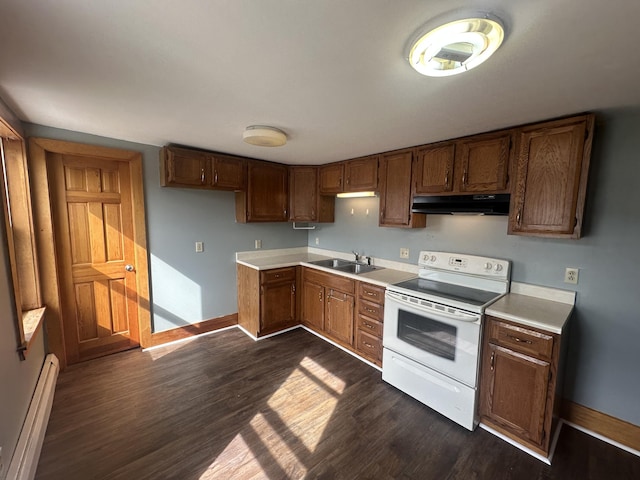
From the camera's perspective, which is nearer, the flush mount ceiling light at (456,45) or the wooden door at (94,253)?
the flush mount ceiling light at (456,45)

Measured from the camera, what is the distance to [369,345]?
2744mm

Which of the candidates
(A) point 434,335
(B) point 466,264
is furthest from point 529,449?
(B) point 466,264

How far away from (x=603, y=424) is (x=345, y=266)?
2.47 metres

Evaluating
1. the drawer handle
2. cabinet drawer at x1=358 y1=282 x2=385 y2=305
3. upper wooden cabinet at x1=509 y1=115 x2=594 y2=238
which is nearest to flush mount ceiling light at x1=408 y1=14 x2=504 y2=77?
upper wooden cabinet at x1=509 y1=115 x2=594 y2=238

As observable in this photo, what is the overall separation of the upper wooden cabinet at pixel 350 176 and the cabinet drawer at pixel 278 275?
43.8 inches

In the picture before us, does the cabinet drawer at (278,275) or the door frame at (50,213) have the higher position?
the door frame at (50,213)

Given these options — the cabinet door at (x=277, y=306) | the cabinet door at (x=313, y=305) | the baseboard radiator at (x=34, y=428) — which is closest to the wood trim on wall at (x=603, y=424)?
the cabinet door at (x=313, y=305)

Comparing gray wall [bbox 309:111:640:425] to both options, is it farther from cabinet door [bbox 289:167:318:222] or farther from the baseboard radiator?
the baseboard radiator

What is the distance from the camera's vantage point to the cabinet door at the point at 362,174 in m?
2.96

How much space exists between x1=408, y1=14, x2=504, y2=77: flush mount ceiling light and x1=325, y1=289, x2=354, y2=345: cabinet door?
2215mm

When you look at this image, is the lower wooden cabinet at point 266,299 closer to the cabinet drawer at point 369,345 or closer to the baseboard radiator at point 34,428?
the cabinet drawer at point 369,345

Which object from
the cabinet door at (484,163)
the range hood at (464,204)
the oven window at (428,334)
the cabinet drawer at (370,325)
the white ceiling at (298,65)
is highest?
the white ceiling at (298,65)

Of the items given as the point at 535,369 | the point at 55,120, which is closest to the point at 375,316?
the point at 535,369

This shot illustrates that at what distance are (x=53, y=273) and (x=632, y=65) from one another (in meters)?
4.08
